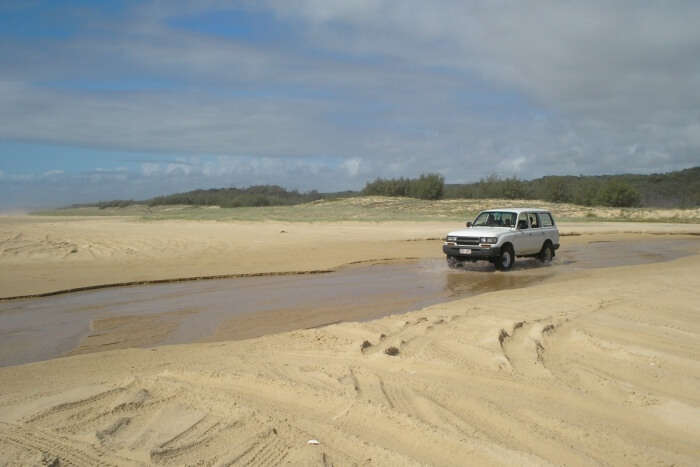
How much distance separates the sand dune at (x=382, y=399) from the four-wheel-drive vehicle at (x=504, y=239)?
858 cm

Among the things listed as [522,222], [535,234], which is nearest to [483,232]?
[522,222]

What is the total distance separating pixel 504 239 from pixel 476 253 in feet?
3.08

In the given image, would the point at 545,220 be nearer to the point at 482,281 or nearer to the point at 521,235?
the point at 521,235

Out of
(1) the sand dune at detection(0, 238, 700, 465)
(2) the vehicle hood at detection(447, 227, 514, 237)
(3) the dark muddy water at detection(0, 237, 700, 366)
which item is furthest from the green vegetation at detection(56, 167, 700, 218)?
(1) the sand dune at detection(0, 238, 700, 465)

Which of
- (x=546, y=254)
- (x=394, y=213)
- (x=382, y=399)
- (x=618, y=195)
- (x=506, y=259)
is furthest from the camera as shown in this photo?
(x=618, y=195)

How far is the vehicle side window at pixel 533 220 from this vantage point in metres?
19.1

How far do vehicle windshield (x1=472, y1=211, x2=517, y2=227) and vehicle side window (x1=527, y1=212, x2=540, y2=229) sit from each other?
0.87 metres

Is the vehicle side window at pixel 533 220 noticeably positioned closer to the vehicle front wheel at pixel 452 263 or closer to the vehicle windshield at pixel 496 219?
the vehicle windshield at pixel 496 219

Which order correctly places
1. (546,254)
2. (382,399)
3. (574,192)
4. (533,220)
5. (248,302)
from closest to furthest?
1. (382,399)
2. (248,302)
3. (533,220)
4. (546,254)
5. (574,192)

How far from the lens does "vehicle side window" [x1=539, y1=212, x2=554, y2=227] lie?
19677 mm

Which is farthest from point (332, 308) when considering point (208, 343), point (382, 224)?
point (382, 224)

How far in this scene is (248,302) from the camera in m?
12.1

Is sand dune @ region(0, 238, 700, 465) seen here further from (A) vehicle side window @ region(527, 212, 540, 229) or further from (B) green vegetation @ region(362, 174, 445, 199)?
(B) green vegetation @ region(362, 174, 445, 199)

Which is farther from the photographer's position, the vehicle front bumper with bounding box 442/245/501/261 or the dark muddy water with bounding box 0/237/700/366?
the vehicle front bumper with bounding box 442/245/501/261
